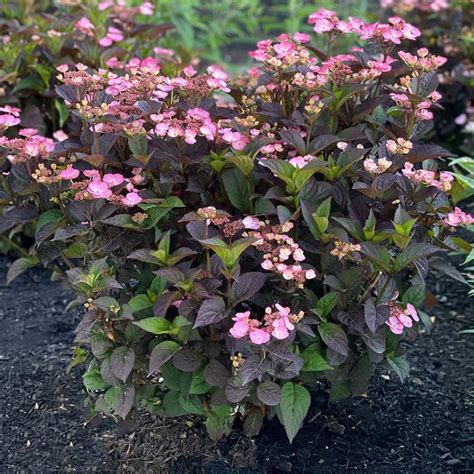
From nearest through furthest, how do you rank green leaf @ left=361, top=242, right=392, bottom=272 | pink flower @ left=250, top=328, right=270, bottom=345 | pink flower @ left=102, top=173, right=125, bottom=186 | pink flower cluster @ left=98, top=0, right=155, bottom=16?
pink flower @ left=250, top=328, right=270, bottom=345
green leaf @ left=361, top=242, right=392, bottom=272
pink flower @ left=102, top=173, right=125, bottom=186
pink flower cluster @ left=98, top=0, right=155, bottom=16

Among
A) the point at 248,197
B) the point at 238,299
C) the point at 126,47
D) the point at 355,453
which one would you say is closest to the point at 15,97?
the point at 126,47

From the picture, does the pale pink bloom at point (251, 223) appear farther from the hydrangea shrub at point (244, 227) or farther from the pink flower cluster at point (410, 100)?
the pink flower cluster at point (410, 100)

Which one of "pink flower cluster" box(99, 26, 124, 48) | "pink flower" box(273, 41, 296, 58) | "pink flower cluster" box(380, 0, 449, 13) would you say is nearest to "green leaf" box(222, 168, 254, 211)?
"pink flower" box(273, 41, 296, 58)

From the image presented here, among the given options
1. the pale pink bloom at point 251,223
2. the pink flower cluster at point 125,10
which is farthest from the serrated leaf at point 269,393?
the pink flower cluster at point 125,10

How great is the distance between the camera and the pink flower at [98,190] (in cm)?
194

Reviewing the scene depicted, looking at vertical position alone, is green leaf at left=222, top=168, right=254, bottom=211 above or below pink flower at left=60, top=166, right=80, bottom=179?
below

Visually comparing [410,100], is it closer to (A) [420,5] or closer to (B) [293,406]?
(B) [293,406]

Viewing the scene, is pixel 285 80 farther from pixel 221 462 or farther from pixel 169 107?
pixel 221 462

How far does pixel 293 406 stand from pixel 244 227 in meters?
0.45

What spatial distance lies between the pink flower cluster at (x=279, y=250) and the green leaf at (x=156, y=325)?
10.5 inches

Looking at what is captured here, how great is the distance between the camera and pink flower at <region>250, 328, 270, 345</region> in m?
1.75

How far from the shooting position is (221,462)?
2225mm

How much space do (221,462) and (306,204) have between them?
75 cm

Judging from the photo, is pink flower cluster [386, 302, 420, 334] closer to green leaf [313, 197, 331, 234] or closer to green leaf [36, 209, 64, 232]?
green leaf [313, 197, 331, 234]
